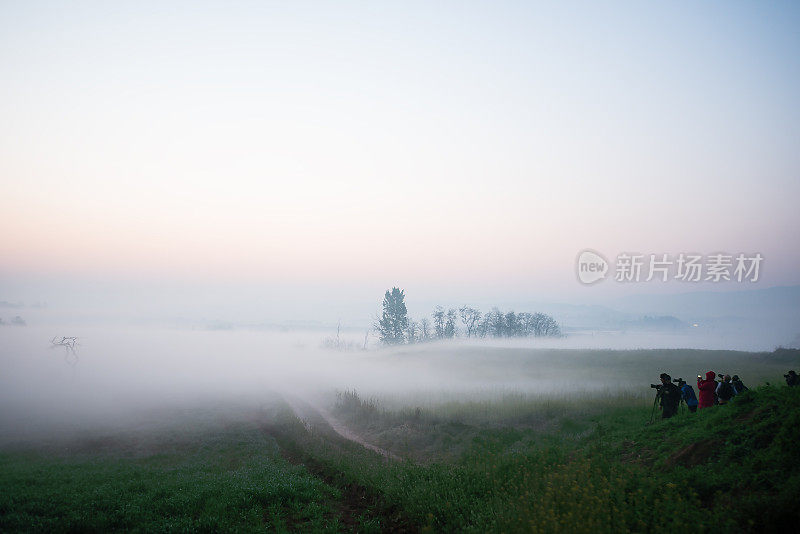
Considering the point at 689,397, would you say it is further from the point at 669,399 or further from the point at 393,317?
the point at 393,317

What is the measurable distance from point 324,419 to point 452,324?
3649 inches

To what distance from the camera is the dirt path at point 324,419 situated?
71.7ft

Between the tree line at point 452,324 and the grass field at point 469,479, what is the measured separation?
83.8 metres

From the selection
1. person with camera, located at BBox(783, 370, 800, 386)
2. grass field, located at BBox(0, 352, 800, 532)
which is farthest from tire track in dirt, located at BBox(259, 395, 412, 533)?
person with camera, located at BBox(783, 370, 800, 386)

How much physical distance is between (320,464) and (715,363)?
45.7m

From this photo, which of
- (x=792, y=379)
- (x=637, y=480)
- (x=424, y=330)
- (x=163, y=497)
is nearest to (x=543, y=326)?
(x=424, y=330)

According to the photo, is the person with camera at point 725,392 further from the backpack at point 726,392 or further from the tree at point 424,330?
the tree at point 424,330

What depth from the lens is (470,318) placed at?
Result: 130 metres

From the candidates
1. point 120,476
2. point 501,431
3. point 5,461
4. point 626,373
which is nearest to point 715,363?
point 626,373

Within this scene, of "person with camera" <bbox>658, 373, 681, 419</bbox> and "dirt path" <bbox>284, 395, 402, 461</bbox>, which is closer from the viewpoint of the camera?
"person with camera" <bbox>658, 373, 681, 419</bbox>

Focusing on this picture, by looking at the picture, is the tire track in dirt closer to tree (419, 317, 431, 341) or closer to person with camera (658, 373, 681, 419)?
person with camera (658, 373, 681, 419)

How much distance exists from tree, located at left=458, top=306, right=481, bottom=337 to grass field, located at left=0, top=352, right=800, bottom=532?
105 metres

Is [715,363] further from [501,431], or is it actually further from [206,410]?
[206,410]

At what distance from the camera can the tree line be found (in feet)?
353
